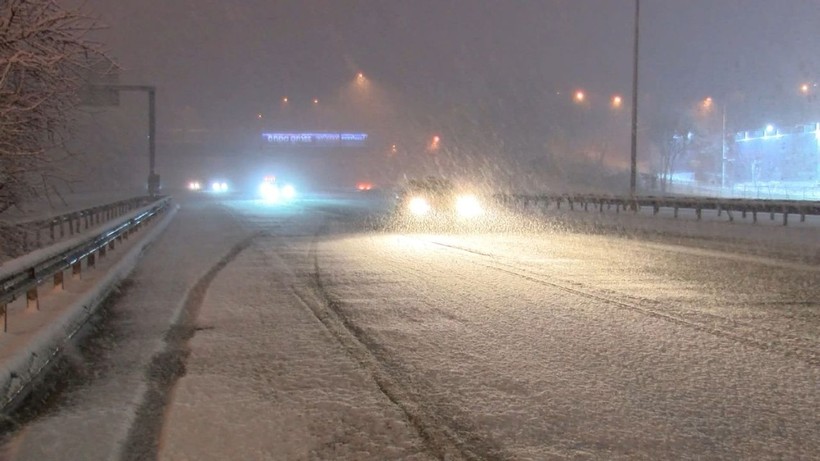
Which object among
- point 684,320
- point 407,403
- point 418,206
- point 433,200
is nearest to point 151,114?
point 418,206

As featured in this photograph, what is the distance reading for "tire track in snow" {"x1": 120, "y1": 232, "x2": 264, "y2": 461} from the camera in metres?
5.56

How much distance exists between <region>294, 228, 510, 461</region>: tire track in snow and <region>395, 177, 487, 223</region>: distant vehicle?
26032 millimetres

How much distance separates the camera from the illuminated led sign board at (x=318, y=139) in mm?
99438

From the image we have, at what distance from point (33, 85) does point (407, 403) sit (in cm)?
1037

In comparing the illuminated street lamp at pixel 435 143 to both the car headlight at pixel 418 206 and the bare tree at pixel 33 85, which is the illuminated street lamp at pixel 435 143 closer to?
the car headlight at pixel 418 206

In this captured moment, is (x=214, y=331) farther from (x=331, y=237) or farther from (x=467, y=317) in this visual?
(x=331, y=237)

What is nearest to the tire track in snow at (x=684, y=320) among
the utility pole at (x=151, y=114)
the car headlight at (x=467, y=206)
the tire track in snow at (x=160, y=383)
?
the tire track in snow at (x=160, y=383)

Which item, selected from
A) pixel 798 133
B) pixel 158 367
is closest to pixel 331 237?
pixel 158 367

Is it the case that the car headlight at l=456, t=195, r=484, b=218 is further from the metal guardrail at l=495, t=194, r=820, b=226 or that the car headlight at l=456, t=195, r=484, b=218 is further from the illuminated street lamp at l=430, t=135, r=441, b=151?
the illuminated street lamp at l=430, t=135, r=441, b=151

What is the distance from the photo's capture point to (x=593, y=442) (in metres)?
5.62

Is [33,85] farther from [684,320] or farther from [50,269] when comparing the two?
[684,320]

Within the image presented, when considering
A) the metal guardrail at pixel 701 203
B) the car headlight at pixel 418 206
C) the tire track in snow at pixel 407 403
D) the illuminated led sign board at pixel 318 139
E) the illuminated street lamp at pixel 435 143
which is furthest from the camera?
the illuminated led sign board at pixel 318 139

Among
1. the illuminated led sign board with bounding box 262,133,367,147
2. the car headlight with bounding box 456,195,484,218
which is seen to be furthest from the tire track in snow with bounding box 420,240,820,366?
the illuminated led sign board with bounding box 262,133,367,147

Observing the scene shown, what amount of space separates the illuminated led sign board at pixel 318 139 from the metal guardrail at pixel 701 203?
168ft
